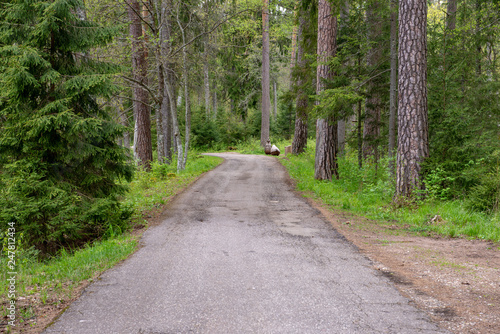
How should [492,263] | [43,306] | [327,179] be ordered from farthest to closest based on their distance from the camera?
[327,179] < [492,263] < [43,306]

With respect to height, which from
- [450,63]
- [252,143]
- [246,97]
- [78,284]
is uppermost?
[246,97]

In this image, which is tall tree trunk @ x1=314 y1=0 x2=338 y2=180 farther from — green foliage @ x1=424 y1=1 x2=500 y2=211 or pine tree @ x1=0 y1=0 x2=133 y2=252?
pine tree @ x1=0 y1=0 x2=133 y2=252

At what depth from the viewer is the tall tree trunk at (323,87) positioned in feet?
39.6

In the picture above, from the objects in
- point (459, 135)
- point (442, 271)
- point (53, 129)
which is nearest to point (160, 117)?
point (53, 129)

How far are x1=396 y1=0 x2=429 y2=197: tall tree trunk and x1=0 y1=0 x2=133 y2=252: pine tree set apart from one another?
264 inches

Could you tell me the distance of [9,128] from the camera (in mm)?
6086

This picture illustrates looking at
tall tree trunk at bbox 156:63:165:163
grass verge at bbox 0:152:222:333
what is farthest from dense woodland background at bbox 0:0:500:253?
grass verge at bbox 0:152:222:333

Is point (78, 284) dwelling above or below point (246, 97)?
below

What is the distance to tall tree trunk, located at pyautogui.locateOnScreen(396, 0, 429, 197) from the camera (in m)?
8.16

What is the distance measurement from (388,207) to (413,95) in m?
2.85

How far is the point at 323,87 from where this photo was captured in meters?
12.1

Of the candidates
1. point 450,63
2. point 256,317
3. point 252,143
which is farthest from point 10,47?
point 252,143

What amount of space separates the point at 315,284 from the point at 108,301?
97.3 inches

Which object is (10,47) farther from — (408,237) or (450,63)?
(450,63)
